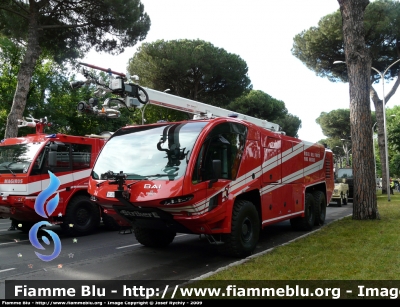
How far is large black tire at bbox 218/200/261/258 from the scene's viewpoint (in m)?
6.89

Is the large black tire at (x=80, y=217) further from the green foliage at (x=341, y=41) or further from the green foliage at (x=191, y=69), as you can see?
the green foliage at (x=341, y=41)

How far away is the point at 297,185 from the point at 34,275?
6.45m

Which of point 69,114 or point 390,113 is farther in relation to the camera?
point 390,113

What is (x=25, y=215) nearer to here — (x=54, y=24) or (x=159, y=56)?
(x=54, y=24)

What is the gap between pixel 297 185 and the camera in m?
9.89

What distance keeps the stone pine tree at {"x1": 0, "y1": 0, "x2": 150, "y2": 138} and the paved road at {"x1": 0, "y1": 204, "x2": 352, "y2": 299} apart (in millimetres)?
9442

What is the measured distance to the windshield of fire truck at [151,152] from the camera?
6.41 metres

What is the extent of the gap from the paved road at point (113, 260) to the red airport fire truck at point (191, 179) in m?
0.54

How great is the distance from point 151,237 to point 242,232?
7.10ft

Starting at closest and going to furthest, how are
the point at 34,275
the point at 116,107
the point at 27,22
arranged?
1. the point at 34,275
2. the point at 116,107
3. the point at 27,22

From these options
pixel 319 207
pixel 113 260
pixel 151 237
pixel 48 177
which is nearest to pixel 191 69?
pixel 319 207

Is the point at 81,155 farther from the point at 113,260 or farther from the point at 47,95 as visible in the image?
the point at 47,95

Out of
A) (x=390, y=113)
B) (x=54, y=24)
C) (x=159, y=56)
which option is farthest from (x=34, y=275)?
(x=390, y=113)

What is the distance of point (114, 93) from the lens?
24.7ft
